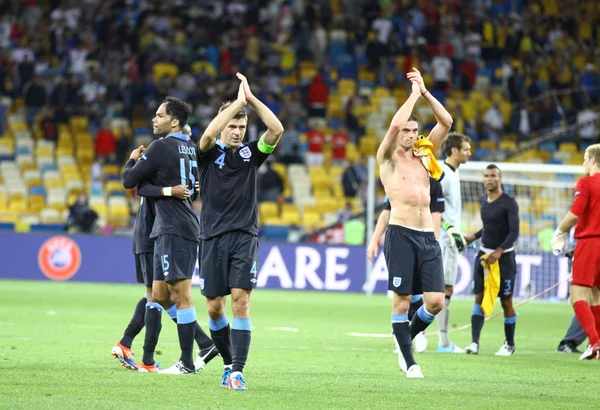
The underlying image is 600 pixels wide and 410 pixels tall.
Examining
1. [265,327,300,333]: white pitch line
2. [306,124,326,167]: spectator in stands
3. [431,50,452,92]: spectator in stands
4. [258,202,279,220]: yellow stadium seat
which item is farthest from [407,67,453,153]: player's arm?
[431,50,452,92]: spectator in stands

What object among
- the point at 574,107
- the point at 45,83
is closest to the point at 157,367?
the point at 45,83

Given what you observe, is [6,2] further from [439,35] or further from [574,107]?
[574,107]

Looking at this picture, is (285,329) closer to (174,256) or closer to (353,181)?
(174,256)

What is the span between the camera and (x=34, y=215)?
26.2 meters

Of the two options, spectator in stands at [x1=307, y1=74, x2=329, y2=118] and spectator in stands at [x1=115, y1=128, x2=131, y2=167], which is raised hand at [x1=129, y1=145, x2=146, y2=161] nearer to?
spectator in stands at [x1=115, y1=128, x2=131, y2=167]

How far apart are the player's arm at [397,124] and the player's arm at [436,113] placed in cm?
6

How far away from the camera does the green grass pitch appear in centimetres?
801

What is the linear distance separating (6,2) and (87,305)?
1566cm

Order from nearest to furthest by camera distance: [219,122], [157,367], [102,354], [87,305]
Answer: [219,122] → [157,367] → [102,354] → [87,305]

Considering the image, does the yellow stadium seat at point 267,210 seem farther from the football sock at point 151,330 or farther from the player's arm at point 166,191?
the player's arm at point 166,191

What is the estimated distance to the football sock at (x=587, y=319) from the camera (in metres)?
12.2

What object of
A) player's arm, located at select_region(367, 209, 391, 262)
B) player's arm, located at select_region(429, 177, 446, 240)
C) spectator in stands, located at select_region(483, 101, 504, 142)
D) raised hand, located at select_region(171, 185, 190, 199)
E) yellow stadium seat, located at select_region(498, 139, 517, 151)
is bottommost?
player's arm, located at select_region(367, 209, 391, 262)

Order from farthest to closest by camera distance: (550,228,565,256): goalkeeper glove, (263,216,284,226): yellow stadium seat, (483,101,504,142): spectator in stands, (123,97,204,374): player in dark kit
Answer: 1. (483,101,504,142): spectator in stands
2. (263,216,284,226): yellow stadium seat
3. (550,228,565,256): goalkeeper glove
4. (123,97,204,374): player in dark kit

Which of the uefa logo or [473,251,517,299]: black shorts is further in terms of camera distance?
the uefa logo
